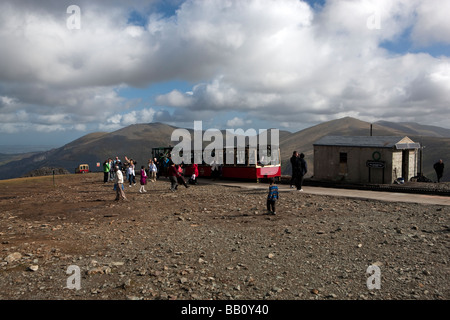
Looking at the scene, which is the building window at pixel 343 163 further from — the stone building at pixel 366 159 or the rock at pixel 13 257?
the rock at pixel 13 257

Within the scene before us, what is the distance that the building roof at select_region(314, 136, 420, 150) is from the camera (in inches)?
843

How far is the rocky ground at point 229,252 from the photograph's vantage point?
621 centimetres

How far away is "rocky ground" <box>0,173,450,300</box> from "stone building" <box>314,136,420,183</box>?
7570mm

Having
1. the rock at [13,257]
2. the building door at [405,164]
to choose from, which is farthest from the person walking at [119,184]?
the building door at [405,164]

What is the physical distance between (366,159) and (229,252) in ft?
54.6

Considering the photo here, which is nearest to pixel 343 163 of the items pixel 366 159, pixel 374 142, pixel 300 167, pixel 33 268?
pixel 366 159

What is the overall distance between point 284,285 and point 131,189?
16.8 meters

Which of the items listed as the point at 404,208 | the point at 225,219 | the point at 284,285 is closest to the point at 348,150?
the point at 404,208

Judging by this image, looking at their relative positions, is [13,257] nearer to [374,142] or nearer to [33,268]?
[33,268]

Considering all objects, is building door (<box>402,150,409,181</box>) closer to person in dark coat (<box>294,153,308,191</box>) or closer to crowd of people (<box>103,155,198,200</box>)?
person in dark coat (<box>294,153,308,191</box>)

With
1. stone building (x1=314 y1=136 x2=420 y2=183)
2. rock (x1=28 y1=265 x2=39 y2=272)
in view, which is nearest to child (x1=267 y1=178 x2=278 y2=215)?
rock (x1=28 y1=265 x2=39 y2=272)

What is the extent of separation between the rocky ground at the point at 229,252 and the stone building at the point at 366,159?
298 inches
